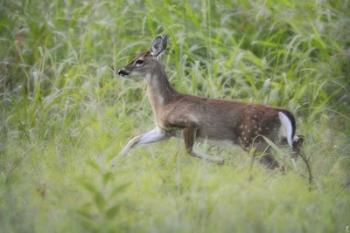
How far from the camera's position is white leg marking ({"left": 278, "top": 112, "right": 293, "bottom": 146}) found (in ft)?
21.9

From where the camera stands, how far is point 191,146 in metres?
6.79

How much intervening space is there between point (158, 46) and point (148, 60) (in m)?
0.15

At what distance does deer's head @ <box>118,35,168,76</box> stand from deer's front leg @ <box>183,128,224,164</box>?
0.88 metres

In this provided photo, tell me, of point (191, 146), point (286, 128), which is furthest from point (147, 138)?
point (286, 128)

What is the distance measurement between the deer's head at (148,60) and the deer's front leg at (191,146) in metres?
0.88

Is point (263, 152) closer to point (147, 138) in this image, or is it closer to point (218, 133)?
point (218, 133)

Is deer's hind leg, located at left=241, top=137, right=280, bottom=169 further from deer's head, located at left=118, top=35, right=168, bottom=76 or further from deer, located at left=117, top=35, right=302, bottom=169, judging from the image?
deer's head, located at left=118, top=35, right=168, bottom=76

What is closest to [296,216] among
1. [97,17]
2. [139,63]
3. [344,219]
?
[344,219]

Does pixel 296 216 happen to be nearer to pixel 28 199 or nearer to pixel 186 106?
pixel 28 199

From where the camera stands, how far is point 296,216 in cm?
526

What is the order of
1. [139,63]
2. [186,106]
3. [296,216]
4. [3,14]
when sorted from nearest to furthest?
[296,216] < [186,106] < [139,63] < [3,14]

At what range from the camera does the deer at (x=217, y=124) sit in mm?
6715

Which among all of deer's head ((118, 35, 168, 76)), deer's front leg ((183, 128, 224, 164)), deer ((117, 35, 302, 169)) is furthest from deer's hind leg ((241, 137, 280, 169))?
deer's head ((118, 35, 168, 76))

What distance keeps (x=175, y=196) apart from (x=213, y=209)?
0.40 meters
